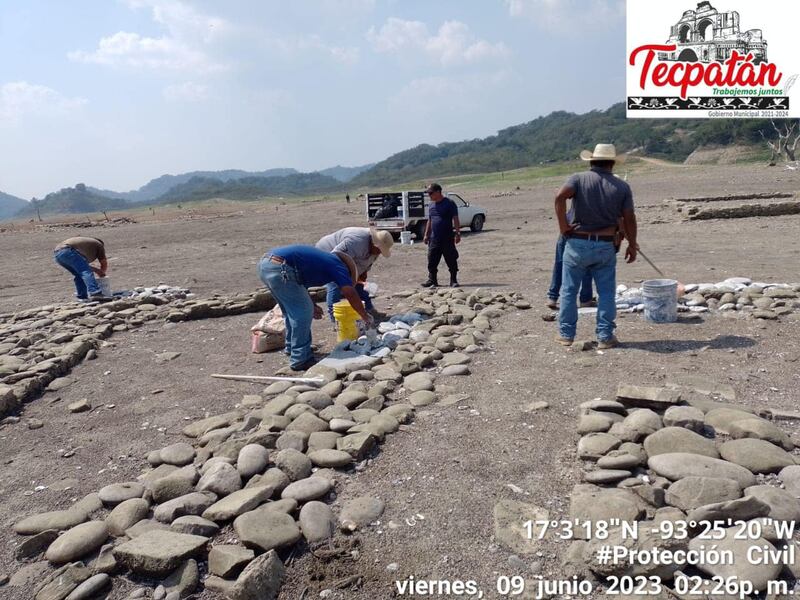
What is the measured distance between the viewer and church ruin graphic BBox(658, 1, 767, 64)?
89.5 feet

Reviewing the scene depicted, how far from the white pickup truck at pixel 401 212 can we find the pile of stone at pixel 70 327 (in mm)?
7951

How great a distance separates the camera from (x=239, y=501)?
113 inches

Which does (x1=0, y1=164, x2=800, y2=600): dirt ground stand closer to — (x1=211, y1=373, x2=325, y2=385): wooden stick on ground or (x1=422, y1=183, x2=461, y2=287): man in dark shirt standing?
(x1=211, y1=373, x2=325, y2=385): wooden stick on ground

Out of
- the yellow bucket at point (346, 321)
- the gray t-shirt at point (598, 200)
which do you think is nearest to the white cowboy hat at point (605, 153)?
the gray t-shirt at point (598, 200)

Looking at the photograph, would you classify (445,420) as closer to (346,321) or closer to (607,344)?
(607,344)

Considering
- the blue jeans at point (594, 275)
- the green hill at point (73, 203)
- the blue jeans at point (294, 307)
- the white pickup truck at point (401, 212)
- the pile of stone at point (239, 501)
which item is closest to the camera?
the pile of stone at point (239, 501)

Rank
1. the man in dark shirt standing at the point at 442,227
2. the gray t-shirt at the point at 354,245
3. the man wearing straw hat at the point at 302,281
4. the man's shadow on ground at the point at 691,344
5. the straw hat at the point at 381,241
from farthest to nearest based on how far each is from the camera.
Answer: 1. the man in dark shirt standing at the point at 442,227
2. the straw hat at the point at 381,241
3. the gray t-shirt at the point at 354,245
4. the man wearing straw hat at the point at 302,281
5. the man's shadow on ground at the point at 691,344

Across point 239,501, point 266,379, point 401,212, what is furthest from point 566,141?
point 239,501

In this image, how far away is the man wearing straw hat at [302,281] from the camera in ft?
16.4

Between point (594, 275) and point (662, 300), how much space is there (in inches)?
46.1

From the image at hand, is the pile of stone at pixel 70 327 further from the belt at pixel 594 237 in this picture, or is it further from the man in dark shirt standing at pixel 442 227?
the belt at pixel 594 237

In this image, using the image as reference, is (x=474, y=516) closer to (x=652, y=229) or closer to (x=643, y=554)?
(x=643, y=554)

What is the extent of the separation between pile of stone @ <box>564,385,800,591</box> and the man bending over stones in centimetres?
813

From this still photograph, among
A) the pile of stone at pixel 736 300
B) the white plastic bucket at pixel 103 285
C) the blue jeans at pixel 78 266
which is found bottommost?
the pile of stone at pixel 736 300
